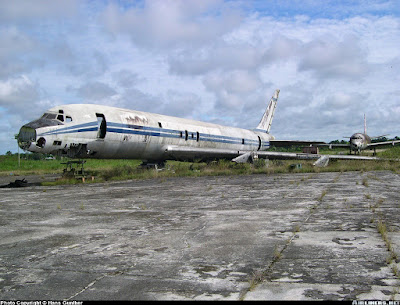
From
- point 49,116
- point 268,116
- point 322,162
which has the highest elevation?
point 268,116

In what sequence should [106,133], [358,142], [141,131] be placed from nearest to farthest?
[106,133], [141,131], [358,142]

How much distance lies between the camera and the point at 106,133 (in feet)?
59.4

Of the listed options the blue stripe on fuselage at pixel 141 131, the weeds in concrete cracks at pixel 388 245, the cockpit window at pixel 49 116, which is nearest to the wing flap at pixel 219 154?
the blue stripe on fuselage at pixel 141 131

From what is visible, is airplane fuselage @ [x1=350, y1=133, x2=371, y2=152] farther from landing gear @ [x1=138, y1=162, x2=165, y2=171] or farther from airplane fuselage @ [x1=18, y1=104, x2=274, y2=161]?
landing gear @ [x1=138, y1=162, x2=165, y2=171]

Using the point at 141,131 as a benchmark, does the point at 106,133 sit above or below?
below

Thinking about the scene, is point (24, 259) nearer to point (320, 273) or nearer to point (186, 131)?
point (320, 273)

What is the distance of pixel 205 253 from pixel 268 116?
35.0 metres

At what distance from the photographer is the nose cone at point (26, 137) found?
15242 mm

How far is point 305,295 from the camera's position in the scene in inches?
122

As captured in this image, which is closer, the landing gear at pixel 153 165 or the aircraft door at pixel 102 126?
the aircraft door at pixel 102 126

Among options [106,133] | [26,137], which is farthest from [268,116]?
[26,137]

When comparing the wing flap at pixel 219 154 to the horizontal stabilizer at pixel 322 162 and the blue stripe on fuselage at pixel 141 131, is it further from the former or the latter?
the blue stripe on fuselage at pixel 141 131

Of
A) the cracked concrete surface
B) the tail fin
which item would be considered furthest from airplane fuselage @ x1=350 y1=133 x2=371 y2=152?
the cracked concrete surface

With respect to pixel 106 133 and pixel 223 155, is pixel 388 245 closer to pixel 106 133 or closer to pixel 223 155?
pixel 106 133
